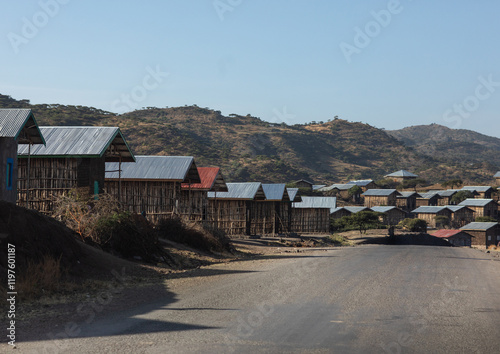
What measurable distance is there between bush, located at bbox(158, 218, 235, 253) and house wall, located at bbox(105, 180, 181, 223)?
14.2 ft

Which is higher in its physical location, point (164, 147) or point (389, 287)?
point (164, 147)

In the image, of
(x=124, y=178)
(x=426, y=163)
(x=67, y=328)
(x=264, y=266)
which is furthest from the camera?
(x=426, y=163)

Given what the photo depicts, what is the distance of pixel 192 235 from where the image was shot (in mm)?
25266

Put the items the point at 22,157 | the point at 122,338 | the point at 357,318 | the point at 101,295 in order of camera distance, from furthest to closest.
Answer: the point at 22,157 → the point at 101,295 → the point at 357,318 → the point at 122,338

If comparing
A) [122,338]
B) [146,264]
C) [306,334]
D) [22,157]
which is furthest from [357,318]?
[22,157]

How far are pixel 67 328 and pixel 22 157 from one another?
16.6 m

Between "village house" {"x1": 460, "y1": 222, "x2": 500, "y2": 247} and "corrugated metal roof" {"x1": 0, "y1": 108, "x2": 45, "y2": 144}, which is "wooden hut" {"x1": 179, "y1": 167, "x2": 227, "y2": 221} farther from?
"village house" {"x1": 460, "y1": 222, "x2": 500, "y2": 247}

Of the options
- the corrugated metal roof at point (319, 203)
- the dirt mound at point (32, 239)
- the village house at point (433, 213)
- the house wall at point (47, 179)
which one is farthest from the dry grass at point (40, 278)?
the village house at point (433, 213)

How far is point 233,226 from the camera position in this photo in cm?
4628

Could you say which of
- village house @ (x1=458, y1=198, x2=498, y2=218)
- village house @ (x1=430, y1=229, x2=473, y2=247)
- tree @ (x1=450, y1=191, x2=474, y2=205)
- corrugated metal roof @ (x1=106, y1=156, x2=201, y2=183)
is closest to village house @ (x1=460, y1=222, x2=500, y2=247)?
village house @ (x1=430, y1=229, x2=473, y2=247)

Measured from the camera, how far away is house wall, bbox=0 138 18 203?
18.6 metres

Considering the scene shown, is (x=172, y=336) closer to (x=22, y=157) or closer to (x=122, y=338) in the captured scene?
(x=122, y=338)

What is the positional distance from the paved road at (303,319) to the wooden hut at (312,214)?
46906 mm

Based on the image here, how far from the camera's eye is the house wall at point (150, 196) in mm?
30312
